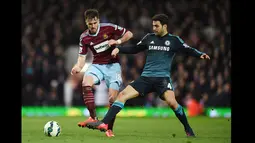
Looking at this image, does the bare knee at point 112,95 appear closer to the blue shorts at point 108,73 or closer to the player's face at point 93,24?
the blue shorts at point 108,73

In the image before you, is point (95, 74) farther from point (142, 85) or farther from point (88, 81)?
point (142, 85)

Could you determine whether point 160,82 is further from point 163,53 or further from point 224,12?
point 224,12

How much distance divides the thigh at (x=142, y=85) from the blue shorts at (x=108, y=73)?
79cm

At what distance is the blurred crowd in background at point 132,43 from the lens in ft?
61.8

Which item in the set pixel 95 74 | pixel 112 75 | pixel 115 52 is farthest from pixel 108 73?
pixel 115 52

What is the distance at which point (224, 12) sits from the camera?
2167cm

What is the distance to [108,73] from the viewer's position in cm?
1055

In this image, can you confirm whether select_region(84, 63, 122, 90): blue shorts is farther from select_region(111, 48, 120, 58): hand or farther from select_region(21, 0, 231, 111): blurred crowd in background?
select_region(21, 0, 231, 111): blurred crowd in background

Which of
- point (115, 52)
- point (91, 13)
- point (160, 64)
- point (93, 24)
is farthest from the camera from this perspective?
point (93, 24)

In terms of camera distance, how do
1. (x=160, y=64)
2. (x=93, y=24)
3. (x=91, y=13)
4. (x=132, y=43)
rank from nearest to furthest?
1. (x=160, y=64)
2. (x=91, y=13)
3. (x=93, y=24)
4. (x=132, y=43)

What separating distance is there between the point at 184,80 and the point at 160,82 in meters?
9.23

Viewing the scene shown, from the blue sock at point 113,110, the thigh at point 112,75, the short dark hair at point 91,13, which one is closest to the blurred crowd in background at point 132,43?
the thigh at point 112,75

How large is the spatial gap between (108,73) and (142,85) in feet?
3.39
